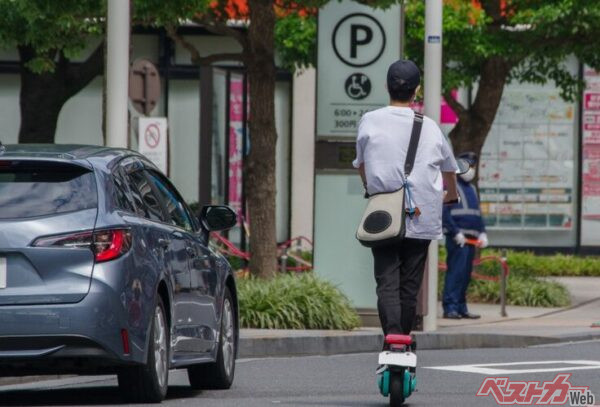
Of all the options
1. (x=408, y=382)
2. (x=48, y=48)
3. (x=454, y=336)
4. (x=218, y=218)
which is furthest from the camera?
(x=48, y=48)

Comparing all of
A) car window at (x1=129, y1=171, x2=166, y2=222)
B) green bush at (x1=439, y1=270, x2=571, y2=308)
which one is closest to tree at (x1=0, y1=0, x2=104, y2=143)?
green bush at (x1=439, y1=270, x2=571, y2=308)

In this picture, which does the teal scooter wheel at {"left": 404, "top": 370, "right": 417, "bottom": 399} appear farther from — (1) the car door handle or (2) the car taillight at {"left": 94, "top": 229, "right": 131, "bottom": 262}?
(1) the car door handle

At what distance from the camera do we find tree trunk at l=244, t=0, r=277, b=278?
1903 centimetres

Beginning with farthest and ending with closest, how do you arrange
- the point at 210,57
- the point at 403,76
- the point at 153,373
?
the point at 210,57 → the point at 153,373 → the point at 403,76

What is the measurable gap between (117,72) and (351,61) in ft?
11.5

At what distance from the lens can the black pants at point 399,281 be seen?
9.09 metres

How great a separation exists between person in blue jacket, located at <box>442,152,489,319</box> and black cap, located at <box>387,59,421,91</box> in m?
9.34

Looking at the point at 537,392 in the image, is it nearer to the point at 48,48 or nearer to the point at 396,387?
the point at 396,387

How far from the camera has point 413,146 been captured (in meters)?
9.27

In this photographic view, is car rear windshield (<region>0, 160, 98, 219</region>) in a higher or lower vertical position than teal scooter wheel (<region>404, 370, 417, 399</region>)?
higher

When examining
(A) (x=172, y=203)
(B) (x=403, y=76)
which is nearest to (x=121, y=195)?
(A) (x=172, y=203)

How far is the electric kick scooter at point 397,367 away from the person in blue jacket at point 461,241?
975 centimetres

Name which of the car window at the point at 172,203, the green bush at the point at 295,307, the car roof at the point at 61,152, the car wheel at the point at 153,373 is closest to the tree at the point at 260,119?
the green bush at the point at 295,307

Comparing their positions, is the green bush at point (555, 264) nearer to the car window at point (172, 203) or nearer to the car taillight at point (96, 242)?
the car window at point (172, 203)
